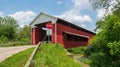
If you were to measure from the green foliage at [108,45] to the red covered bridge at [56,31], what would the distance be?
76.7ft

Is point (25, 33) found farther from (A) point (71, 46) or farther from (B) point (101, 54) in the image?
(B) point (101, 54)

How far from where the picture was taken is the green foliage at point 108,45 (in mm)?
10066

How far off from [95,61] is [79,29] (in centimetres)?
3318

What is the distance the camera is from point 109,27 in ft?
34.9

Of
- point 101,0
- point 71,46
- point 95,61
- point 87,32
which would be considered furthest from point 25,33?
point 95,61

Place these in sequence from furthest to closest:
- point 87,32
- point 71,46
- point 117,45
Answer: point 87,32 < point 71,46 < point 117,45

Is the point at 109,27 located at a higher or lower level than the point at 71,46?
higher

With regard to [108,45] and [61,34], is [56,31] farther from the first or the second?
[108,45]

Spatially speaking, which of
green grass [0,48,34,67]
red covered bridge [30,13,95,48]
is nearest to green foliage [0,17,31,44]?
red covered bridge [30,13,95,48]

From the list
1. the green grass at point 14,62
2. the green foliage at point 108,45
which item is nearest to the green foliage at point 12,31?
the green grass at point 14,62

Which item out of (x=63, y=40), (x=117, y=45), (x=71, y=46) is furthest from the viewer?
(x=71, y=46)

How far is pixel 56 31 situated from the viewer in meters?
34.8

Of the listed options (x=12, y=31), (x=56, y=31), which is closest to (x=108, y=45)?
(x=56, y=31)

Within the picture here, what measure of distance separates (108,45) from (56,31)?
2470cm
